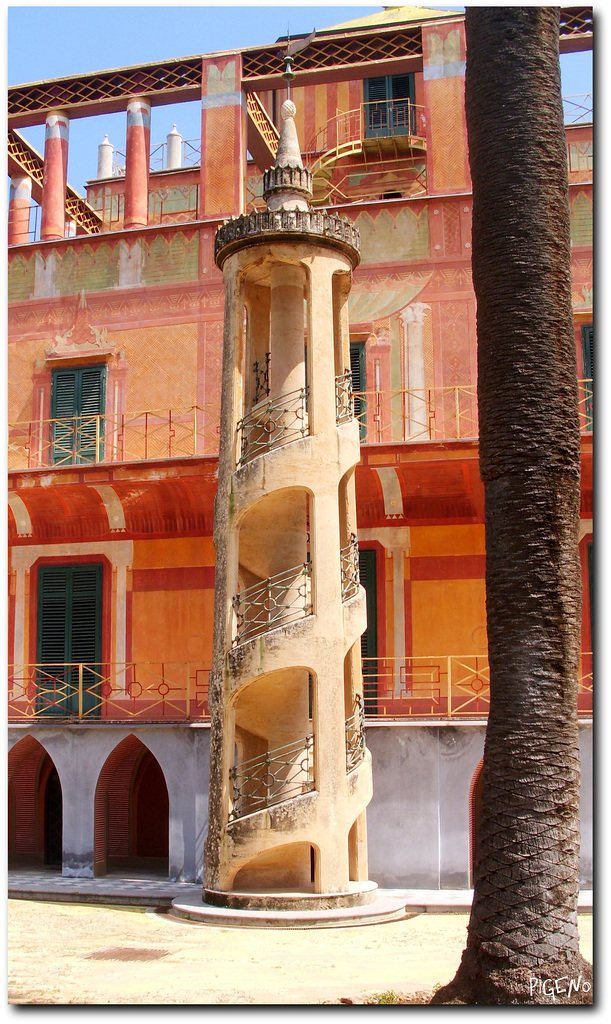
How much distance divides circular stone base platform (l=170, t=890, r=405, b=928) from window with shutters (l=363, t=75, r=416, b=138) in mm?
18992

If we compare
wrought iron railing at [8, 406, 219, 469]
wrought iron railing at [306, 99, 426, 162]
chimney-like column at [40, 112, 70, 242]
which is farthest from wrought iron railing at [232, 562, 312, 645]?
wrought iron railing at [306, 99, 426, 162]

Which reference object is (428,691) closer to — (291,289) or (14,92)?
(291,289)

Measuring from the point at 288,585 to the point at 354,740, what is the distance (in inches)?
88.4

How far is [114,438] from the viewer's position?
77.5 ft

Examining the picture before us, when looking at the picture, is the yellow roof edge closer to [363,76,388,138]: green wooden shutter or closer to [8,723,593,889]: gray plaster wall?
[363,76,388,138]: green wooden shutter

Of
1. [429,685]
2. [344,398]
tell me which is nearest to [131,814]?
[429,685]

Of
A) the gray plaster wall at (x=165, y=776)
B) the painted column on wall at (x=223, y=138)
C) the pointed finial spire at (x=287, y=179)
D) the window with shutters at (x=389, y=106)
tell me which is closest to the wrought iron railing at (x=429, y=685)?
the gray plaster wall at (x=165, y=776)

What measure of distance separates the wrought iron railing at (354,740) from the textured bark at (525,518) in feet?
25.1

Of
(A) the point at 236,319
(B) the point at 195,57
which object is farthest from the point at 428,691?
(B) the point at 195,57

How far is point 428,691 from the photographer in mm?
20875

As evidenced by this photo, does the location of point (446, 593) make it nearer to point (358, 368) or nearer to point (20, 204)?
point (358, 368)

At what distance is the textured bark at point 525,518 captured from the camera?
823 cm

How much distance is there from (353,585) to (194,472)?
233 inches

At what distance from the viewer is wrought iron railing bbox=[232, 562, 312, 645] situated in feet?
53.4
